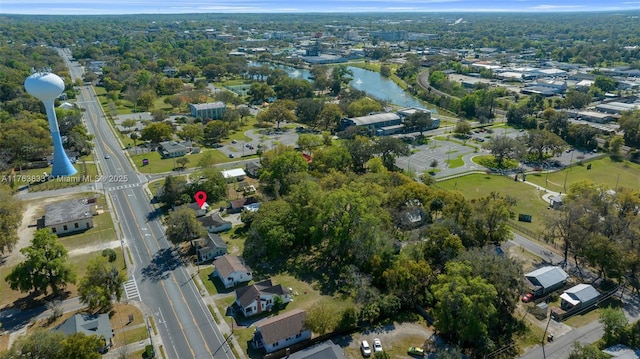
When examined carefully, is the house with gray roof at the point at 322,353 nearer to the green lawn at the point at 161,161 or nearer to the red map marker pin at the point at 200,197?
the red map marker pin at the point at 200,197

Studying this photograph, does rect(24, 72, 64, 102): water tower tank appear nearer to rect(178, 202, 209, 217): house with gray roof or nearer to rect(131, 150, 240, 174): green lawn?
rect(131, 150, 240, 174): green lawn

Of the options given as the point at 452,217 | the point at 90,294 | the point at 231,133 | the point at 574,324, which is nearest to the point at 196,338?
the point at 90,294

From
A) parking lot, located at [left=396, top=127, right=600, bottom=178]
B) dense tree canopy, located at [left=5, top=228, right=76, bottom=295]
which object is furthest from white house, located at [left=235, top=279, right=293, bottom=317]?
parking lot, located at [left=396, top=127, right=600, bottom=178]

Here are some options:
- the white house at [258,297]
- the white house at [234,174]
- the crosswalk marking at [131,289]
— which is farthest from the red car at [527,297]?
the white house at [234,174]

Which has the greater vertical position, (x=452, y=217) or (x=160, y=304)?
(x=452, y=217)

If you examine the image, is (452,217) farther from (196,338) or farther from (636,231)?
(196,338)

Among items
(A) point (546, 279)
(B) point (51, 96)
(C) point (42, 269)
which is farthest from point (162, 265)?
(A) point (546, 279)

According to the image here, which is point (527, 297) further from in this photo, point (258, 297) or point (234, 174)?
point (234, 174)
